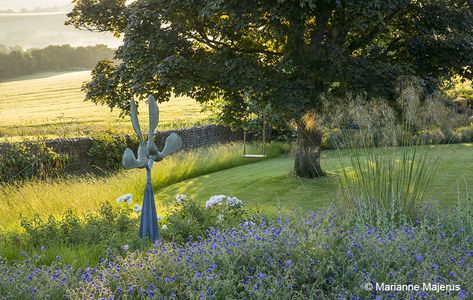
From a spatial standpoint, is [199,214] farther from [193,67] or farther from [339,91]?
[339,91]

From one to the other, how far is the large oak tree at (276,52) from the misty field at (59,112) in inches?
277

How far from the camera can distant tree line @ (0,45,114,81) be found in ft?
186

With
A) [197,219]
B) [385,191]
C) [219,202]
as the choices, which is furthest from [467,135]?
[197,219]

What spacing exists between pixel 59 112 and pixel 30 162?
18455mm

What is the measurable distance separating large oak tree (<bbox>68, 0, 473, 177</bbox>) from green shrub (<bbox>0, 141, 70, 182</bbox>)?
2.94m

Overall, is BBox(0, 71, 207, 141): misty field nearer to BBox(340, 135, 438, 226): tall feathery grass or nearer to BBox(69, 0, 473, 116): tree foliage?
BBox(69, 0, 473, 116): tree foliage

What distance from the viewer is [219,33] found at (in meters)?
12.1

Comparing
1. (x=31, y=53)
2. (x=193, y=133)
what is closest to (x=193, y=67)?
(x=193, y=133)

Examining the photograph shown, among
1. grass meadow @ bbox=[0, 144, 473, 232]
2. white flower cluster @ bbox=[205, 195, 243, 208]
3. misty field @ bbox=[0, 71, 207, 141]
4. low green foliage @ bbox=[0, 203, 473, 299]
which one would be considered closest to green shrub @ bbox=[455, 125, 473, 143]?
grass meadow @ bbox=[0, 144, 473, 232]

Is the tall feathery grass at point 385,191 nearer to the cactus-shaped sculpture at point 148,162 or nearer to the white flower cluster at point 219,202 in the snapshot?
the white flower cluster at point 219,202

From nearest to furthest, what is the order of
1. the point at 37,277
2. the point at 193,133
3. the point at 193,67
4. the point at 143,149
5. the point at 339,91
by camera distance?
the point at 37,277 → the point at 143,149 → the point at 193,67 → the point at 339,91 → the point at 193,133

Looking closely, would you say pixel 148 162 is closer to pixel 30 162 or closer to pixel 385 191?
pixel 385 191

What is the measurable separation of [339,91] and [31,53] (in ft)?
179

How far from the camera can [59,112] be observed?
31703 millimetres
